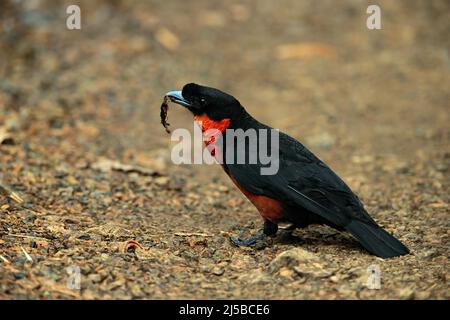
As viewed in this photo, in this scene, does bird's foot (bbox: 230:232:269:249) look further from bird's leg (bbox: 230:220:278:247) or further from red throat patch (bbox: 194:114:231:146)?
red throat patch (bbox: 194:114:231:146)

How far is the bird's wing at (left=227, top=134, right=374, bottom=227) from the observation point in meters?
4.52

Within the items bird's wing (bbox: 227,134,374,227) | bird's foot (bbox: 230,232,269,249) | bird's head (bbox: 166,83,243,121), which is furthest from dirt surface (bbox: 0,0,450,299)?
bird's head (bbox: 166,83,243,121)

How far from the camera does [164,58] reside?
10180 mm

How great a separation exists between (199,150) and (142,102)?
1.61 metres

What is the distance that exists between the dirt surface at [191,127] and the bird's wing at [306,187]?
11.3 inches

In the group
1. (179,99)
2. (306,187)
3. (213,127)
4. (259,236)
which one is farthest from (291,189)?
(179,99)

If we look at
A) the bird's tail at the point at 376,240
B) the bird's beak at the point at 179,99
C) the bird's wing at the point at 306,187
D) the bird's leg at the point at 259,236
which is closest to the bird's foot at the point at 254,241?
the bird's leg at the point at 259,236

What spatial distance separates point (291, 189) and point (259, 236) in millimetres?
526

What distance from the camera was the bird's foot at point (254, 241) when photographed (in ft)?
15.7

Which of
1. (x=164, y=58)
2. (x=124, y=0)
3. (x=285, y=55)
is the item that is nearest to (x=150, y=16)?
(x=124, y=0)

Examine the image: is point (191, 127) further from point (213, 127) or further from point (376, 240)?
point (376, 240)

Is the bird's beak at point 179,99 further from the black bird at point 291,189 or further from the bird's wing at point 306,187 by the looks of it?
the bird's wing at point 306,187

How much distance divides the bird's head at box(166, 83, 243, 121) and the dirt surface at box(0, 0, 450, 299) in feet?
3.09
